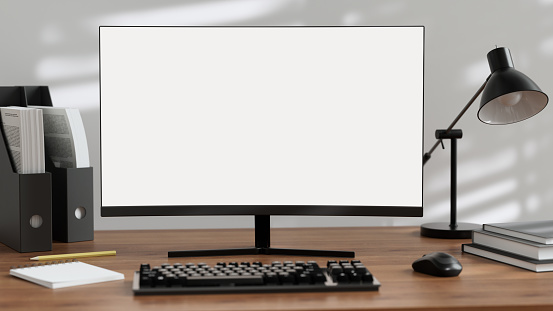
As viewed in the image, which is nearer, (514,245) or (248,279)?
(248,279)

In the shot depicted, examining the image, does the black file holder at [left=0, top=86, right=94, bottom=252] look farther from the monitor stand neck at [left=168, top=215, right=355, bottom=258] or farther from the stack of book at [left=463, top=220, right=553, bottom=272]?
the stack of book at [left=463, top=220, right=553, bottom=272]

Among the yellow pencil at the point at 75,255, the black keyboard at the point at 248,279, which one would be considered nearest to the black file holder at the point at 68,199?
the yellow pencil at the point at 75,255

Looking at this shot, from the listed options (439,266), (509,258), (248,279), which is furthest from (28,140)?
(509,258)

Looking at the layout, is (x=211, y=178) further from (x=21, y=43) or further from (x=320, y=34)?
(x=21, y=43)

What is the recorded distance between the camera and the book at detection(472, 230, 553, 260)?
1304 mm

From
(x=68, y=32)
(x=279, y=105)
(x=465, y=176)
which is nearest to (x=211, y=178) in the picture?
(x=279, y=105)

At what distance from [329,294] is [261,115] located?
0.46 metres

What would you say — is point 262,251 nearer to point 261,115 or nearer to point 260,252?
point 260,252

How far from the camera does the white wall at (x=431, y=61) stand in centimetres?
181

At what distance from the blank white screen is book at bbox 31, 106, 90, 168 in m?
0.18

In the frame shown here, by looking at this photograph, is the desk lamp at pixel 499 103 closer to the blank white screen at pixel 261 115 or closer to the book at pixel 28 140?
the blank white screen at pixel 261 115

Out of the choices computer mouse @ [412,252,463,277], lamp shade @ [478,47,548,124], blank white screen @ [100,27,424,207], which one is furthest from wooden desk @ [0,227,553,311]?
lamp shade @ [478,47,548,124]

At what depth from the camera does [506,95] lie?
1.62 metres

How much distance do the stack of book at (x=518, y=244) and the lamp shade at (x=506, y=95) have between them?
11.0 inches
